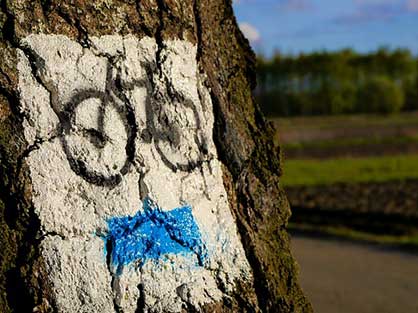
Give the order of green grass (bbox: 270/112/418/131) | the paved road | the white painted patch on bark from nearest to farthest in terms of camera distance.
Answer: the white painted patch on bark
the paved road
green grass (bbox: 270/112/418/131)

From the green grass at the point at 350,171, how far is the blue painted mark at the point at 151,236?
15.7 metres

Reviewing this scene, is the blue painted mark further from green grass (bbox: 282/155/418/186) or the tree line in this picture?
the tree line

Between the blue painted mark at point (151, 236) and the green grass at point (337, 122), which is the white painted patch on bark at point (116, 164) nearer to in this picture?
the blue painted mark at point (151, 236)

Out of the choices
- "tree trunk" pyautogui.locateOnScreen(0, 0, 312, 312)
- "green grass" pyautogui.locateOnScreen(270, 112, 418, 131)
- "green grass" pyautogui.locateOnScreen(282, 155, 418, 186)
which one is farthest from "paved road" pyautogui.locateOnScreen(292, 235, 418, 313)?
"green grass" pyautogui.locateOnScreen(270, 112, 418, 131)

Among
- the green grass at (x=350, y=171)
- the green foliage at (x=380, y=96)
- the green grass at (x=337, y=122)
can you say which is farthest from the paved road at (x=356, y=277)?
the green foliage at (x=380, y=96)

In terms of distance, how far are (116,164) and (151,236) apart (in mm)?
200

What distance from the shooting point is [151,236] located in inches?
81.0

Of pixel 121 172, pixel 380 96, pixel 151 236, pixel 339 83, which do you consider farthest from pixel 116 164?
pixel 339 83

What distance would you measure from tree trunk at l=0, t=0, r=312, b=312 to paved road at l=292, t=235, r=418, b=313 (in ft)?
18.3

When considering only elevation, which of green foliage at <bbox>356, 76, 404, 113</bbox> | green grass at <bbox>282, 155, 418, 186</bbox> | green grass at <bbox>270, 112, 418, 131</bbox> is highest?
green foliage at <bbox>356, 76, 404, 113</bbox>

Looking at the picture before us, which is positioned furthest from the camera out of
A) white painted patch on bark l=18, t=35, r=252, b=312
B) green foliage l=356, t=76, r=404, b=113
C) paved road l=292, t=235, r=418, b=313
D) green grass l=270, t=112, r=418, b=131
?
green foliage l=356, t=76, r=404, b=113

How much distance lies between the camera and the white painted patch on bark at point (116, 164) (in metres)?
1.96

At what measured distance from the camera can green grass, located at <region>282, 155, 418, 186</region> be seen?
18.6 meters

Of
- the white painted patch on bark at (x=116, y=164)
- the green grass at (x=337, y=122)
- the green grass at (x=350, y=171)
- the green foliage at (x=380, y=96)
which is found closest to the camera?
the white painted patch on bark at (x=116, y=164)
